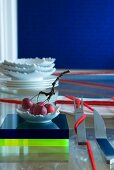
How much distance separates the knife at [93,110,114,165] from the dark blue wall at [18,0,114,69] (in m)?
2.92

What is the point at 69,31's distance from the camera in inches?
138

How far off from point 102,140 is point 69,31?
10.0 ft

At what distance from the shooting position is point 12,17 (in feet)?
9.25

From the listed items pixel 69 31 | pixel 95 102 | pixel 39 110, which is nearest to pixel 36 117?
pixel 39 110

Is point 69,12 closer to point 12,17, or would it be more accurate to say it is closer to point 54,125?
point 12,17

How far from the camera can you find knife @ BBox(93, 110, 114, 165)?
0.46m

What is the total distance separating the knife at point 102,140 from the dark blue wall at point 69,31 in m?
2.92

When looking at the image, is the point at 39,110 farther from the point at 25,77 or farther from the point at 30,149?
the point at 25,77

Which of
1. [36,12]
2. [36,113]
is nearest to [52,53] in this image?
[36,12]

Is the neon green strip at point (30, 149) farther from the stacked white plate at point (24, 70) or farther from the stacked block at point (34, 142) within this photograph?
the stacked white plate at point (24, 70)

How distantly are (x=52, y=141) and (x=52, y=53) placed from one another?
3085 mm

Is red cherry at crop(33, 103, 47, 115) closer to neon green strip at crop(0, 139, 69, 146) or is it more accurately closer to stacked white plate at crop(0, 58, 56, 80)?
neon green strip at crop(0, 139, 69, 146)

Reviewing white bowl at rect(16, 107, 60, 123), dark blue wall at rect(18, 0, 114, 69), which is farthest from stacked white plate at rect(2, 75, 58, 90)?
dark blue wall at rect(18, 0, 114, 69)

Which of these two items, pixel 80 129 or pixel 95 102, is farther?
pixel 95 102
